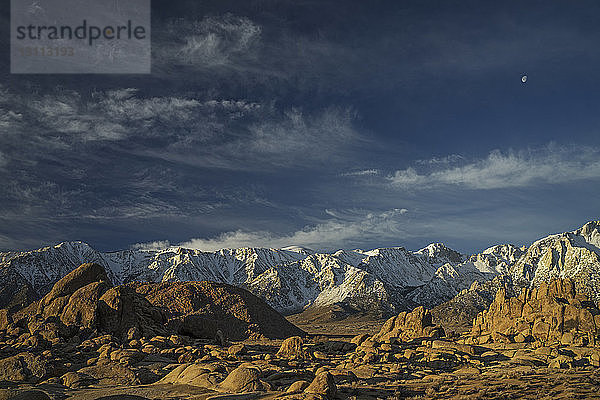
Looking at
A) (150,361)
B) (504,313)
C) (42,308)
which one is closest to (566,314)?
(504,313)

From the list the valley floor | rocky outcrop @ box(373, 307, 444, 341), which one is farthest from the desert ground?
rocky outcrop @ box(373, 307, 444, 341)

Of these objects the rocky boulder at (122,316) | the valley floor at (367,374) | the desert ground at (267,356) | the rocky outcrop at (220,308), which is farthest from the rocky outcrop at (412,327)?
the rocky boulder at (122,316)

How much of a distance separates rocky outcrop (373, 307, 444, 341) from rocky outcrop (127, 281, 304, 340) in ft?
59.7

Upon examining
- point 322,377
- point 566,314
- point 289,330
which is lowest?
point 289,330

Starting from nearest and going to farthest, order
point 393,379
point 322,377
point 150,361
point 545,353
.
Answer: point 322,377
point 393,379
point 150,361
point 545,353

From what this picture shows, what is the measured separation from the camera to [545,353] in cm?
4319

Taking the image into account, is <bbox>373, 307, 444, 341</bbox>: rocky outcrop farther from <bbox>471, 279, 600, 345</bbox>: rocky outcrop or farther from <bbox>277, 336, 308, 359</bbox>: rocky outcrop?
<bbox>277, 336, 308, 359</bbox>: rocky outcrop

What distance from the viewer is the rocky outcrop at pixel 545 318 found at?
177 ft

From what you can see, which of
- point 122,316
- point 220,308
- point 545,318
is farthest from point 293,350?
point 545,318

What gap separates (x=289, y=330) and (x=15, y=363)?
51.8 metres

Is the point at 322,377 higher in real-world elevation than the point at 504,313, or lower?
higher

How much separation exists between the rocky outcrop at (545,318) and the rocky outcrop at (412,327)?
6260 mm

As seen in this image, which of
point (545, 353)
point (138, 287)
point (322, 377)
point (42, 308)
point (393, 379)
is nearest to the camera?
point (322, 377)

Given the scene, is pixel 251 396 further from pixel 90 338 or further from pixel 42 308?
pixel 42 308
